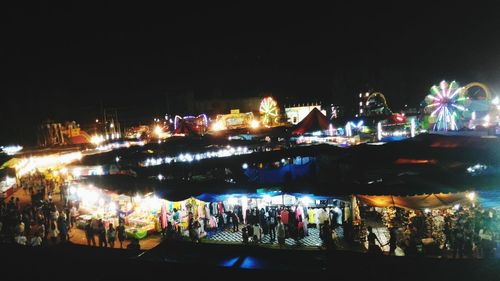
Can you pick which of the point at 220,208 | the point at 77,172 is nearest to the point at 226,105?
the point at 77,172

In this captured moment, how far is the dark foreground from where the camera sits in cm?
451

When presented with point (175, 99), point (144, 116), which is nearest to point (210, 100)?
point (175, 99)

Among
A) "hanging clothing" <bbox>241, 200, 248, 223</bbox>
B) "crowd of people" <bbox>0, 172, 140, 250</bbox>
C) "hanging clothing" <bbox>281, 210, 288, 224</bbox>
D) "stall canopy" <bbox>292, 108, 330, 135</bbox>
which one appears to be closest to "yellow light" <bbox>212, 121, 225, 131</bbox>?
"crowd of people" <bbox>0, 172, 140, 250</bbox>

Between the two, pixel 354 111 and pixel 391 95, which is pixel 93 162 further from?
pixel 391 95

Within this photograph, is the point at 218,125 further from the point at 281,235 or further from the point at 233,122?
the point at 281,235

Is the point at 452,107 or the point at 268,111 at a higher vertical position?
the point at 268,111

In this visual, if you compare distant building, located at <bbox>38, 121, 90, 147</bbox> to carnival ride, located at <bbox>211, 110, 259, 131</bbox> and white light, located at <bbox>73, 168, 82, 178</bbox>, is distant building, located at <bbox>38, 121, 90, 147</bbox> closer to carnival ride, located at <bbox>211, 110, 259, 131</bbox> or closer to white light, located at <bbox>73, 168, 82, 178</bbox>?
white light, located at <bbox>73, 168, 82, 178</bbox>

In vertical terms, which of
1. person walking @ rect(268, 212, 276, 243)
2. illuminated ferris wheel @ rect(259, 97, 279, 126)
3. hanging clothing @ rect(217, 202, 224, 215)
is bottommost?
person walking @ rect(268, 212, 276, 243)

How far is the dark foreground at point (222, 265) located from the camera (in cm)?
451

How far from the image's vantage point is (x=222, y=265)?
5.77 m

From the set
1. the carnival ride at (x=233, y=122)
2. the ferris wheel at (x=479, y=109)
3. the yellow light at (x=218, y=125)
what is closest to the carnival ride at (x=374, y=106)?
the ferris wheel at (x=479, y=109)

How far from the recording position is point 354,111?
45375 mm

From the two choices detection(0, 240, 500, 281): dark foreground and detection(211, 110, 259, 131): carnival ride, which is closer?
detection(0, 240, 500, 281): dark foreground

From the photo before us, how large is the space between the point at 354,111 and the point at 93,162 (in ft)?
123
